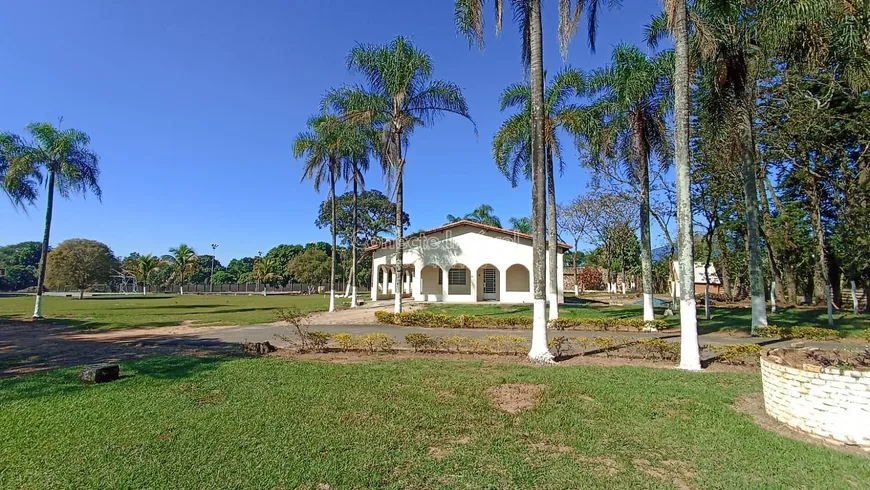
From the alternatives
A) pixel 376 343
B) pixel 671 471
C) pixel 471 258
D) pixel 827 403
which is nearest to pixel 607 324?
pixel 376 343

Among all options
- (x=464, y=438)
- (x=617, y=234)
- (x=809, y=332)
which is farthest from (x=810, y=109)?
(x=617, y=234)

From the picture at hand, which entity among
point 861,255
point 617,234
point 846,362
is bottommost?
point 846,362

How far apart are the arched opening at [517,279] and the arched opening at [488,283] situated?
2.95 feet

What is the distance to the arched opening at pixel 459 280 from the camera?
28.7 meters

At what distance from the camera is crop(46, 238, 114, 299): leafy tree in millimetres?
44688

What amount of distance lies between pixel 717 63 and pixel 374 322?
13.7 m

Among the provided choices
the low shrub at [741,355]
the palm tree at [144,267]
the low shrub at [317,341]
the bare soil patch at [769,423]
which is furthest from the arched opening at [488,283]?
the palm tree at [144,267]

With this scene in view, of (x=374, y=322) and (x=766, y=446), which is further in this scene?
(x=374, y=322)

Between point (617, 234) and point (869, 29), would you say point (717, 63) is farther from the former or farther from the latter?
point (617, 234)

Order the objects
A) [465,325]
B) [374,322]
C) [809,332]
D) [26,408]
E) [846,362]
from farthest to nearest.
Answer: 1. [374,322]
2. [465,325]
3. [809,332]
4. [26,408]
5. [846,362]

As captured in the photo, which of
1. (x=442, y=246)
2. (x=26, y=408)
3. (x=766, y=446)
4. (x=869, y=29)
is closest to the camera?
(x=766, y=446)

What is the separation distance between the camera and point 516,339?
9.58 meters

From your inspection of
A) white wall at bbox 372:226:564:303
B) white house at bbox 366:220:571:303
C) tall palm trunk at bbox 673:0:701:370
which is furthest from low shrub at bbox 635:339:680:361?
white wall at bbox 372:226:564:303

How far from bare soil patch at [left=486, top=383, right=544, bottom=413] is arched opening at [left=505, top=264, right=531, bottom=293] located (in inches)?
862
